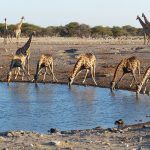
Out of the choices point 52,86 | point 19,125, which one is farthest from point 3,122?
point 52,86

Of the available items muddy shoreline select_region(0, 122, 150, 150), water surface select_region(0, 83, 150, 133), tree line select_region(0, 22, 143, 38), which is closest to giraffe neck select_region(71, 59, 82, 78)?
water surface select_region(0, 83, 150, 133)

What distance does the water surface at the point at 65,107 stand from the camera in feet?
47.2

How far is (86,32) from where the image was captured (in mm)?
75812

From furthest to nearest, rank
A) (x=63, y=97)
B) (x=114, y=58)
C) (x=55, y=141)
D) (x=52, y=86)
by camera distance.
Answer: (x=114, y=58), (x=52, y=86), (x=63, y=97), (x=55, y=141)

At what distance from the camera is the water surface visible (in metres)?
14.4

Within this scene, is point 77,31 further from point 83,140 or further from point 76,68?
point 83,140

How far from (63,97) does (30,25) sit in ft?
209

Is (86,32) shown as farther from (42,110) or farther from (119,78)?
(42,110)

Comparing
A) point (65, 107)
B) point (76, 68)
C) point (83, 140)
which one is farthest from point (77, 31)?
point (83, 140)

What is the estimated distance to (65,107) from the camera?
673 inches

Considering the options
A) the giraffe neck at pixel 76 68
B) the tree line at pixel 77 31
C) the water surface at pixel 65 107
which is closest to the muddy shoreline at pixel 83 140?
the water surface at pixel 65 107

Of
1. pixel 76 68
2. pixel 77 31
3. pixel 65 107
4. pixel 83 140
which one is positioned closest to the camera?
pixel 83 140

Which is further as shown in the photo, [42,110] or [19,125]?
[42,110]

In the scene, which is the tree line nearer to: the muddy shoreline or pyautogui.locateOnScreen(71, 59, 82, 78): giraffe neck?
pyautogui.locateOnScreen(71, 59, 82, 78): giraffe neck
